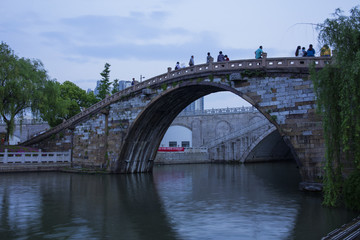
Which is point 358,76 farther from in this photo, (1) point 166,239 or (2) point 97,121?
(2) point 97,121

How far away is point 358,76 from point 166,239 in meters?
7.49

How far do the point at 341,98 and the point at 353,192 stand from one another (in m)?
2.94

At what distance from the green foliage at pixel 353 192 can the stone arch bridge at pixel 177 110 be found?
434cm

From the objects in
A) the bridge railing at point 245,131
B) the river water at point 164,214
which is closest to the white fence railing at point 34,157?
the river water at point 164,214

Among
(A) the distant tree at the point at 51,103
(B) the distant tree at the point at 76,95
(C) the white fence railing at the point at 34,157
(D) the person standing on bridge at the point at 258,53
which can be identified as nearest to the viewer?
(D) the person standing on bridge at the point at 258,53

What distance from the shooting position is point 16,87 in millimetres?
27875

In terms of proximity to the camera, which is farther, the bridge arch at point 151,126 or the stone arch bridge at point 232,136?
the stone arch bridge at point 232,136

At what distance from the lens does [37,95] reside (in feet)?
95.5

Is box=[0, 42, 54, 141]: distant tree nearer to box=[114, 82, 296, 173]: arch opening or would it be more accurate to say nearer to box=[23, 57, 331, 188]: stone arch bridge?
box=[23, 57, 331, 188]: stone arch bridge

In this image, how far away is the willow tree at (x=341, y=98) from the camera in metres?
10.7

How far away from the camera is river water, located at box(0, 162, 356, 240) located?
354 inches

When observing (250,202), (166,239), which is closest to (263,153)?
(250,202)

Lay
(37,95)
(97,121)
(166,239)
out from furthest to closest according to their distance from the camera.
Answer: (37,95) → (97,121) → (166,239)

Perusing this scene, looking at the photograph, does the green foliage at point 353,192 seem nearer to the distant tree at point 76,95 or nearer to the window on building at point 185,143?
the distant tree at point 76,95
